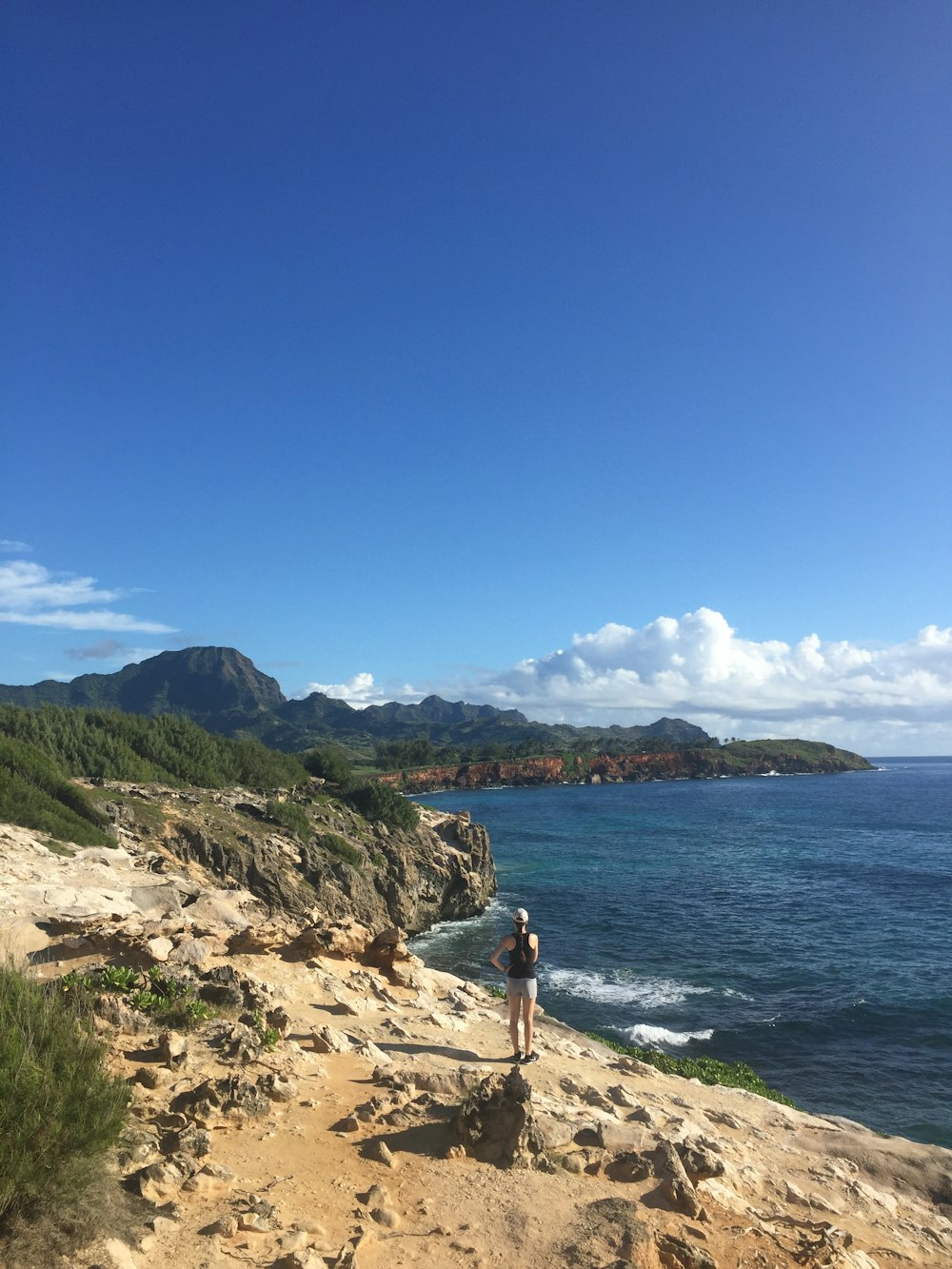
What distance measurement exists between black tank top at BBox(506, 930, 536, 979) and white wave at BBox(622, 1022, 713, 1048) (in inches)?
576

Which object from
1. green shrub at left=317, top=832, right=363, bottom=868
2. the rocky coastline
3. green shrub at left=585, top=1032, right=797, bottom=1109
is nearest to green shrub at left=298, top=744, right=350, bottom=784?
green shrub at left=317, top=832, right=363, bottom=868

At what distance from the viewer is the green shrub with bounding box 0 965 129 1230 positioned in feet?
19.1

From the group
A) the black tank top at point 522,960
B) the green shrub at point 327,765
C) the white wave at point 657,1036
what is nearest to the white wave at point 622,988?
the white wave at point 657,1036

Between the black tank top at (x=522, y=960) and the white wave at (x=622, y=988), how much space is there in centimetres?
1850

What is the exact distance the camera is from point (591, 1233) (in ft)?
23.7

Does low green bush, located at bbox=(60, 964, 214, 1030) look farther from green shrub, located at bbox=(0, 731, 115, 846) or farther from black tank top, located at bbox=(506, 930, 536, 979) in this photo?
green shrub, located at bbox=(0, 731, 115, 846)

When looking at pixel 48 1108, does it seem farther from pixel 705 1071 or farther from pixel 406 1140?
pixel 705 1071

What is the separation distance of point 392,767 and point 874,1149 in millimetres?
159289

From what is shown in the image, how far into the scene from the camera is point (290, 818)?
126ft

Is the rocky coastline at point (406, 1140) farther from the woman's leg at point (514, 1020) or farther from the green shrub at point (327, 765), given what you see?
the green shrub at point (327, 765)

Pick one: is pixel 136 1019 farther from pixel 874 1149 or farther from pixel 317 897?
pixel 317 897

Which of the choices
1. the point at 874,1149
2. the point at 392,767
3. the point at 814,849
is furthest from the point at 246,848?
the point at 392,767

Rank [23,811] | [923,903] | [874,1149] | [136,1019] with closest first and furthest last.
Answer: [136,1019]
[874,1149]
[23,811]
[923,903]

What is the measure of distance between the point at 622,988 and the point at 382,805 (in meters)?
21.9
